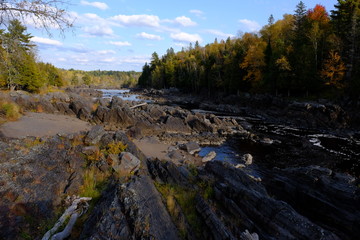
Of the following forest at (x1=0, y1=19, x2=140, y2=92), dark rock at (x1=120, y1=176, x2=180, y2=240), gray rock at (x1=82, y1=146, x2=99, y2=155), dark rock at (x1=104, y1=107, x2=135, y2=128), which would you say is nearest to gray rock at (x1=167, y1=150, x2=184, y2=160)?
gray rock at (x1=82, y1=146, x2=99, y2=155)

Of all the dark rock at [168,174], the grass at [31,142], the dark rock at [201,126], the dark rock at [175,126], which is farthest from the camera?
the dark rock at [201,126]

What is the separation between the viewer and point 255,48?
5412 centimetres

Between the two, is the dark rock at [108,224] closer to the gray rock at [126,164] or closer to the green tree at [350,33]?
the gray rock at [126,164]

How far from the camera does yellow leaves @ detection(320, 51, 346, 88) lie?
3719 cm

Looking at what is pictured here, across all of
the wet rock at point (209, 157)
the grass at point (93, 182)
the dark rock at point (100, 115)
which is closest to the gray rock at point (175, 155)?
the wet rock at point (209, 157)

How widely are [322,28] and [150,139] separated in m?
47.0

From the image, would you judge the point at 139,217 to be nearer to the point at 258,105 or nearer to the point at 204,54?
the point at 258,105

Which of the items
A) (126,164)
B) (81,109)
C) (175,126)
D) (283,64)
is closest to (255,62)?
(283,64)

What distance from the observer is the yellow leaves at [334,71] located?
122ft

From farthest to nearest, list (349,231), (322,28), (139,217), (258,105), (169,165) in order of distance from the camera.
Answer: (258,105)
(322,28)
(169,165)
(349,231)
(139,217)

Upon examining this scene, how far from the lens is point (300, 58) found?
43000 mm

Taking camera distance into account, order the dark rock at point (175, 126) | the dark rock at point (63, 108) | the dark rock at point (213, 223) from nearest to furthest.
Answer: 1. the dark rock at point (213, 223)
2. the dark rock at point (175, 126)
3. the dark rock at point (63, 108)

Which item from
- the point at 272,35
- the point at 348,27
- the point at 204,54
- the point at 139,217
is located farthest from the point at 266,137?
the point at 204,54

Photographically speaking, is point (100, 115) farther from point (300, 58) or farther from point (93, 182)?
point (300, 58)
